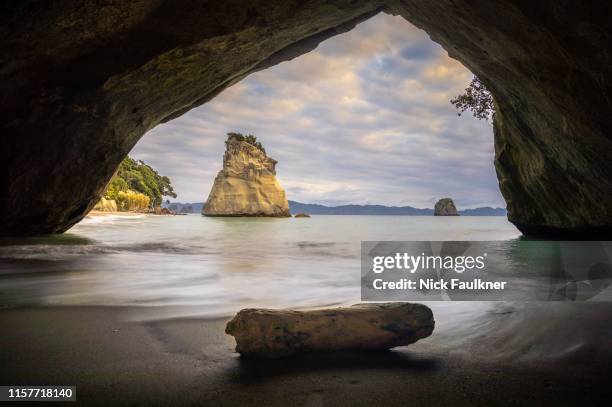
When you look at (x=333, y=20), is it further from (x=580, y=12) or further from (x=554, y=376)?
(x=554, y=376)

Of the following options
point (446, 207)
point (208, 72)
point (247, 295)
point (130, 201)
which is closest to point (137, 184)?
point (130, 201)

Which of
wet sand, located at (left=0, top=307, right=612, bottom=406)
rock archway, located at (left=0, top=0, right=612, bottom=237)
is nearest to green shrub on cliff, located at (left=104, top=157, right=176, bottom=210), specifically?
rock archway, located at (left=0, top=0, right=612, bottom=237)

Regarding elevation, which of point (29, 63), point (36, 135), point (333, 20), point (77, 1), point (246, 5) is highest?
point (333, 20)

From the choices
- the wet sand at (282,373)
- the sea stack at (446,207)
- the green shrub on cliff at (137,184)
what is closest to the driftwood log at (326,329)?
the wet sand at (282,373)

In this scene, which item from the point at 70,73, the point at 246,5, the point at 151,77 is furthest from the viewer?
the point at 151,77

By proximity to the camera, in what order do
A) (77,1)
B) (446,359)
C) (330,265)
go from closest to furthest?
(446,359) < (77,1) < (330,265)

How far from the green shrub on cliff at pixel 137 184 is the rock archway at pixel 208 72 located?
40925 millimetres

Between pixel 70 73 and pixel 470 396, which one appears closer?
pixel 470 396

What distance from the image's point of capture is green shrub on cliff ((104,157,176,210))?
53.6 metres

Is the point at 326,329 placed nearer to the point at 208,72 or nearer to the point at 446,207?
the point at 208,72

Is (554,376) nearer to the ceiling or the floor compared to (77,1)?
nearer to the floor

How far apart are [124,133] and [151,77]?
2.69 meters

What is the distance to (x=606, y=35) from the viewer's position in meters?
3.52

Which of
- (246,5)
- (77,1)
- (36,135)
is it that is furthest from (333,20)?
(36,135)
